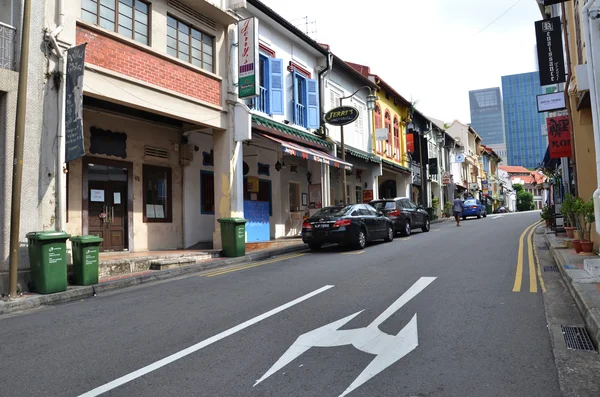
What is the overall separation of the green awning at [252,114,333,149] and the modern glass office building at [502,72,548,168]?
81.7 meters

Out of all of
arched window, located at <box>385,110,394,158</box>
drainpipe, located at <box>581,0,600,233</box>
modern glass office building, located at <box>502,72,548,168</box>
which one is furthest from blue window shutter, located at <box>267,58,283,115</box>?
modern glass office building, located at <box>502,72,548,168</box>

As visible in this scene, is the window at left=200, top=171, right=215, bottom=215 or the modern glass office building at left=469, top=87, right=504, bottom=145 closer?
the window at left=200, top=171, right=215, bottom=215

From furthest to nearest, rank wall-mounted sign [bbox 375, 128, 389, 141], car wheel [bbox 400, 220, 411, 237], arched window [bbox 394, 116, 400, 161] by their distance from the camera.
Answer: arched window [bbox 394, 116, 400, 161], wall-mounted sign [bbox 375, 128, 389, 141], car wheel [bbox 400, 220, 411, 237]

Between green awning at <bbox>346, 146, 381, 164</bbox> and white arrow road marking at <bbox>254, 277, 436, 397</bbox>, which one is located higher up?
green awning at <bbox>346, 146, 381, 164</bbox>

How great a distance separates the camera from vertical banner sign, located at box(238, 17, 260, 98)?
1323 centimetres

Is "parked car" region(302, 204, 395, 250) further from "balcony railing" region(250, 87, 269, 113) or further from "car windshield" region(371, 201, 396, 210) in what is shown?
"balcony railing" region(250, 87, 269, 113)

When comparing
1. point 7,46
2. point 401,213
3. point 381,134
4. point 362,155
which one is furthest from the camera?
point 381,134

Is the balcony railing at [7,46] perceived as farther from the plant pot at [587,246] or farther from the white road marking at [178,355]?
the plant pot at [587,246]

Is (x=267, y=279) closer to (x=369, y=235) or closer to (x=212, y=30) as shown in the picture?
(x=369, y=235)

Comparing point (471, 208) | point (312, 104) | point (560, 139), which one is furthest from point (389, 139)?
point (560, 139)

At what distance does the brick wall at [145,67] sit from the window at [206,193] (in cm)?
293

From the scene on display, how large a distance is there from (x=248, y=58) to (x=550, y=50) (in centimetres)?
870

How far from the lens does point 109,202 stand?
39.9 ft

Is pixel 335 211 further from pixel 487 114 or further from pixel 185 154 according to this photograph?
pixel 487 114
